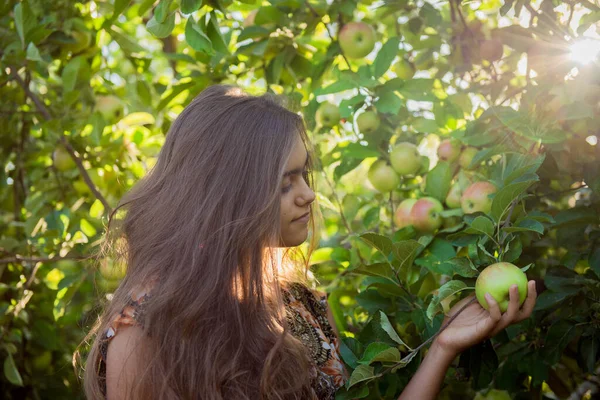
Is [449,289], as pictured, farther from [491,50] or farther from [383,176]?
[491,50]

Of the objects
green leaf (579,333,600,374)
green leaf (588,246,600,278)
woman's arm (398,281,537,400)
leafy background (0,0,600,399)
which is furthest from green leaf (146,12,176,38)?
green leaf (579,333,600,374)

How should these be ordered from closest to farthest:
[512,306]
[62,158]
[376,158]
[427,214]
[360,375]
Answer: [512,306], [360,375], [427,214], [376,158], [62,158]

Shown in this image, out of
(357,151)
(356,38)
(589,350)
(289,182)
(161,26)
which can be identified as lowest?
(589,350)

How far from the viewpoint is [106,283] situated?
1814 mm

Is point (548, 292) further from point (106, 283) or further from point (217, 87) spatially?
point (106, 283)

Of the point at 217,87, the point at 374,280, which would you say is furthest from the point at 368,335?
the point at 217,87

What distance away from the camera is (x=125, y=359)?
1.18 m

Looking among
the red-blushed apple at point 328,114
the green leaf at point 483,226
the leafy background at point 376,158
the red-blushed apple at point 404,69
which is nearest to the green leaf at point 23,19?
the leafy background at point 376,158

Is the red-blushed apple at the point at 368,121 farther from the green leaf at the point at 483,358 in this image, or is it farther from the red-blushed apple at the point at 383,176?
the green leaf at the point at 483,358

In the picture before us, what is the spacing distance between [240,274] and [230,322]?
0.31 feet

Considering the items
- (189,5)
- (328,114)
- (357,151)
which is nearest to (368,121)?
(357,151)

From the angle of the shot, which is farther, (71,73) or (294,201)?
(71,73)

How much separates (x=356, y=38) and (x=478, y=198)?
59 cm

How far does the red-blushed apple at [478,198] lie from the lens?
4.42ft
